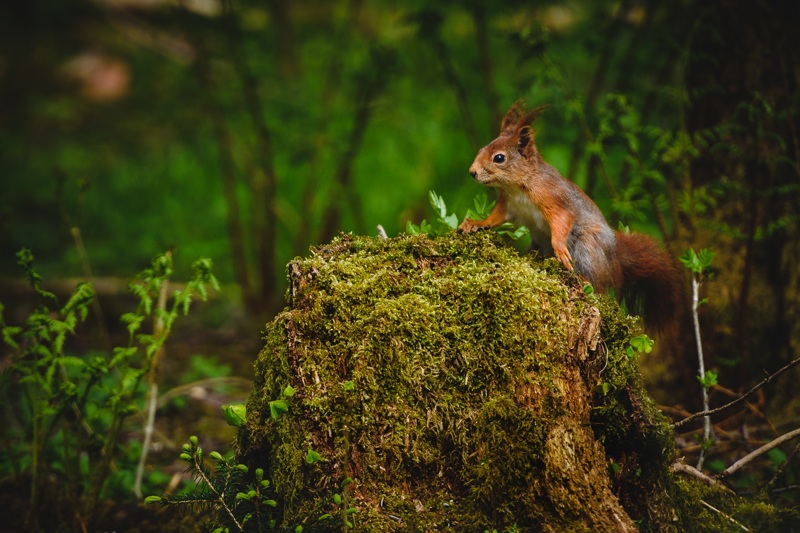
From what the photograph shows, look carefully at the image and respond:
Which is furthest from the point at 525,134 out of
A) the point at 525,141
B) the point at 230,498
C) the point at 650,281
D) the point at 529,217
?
the point at 230,498

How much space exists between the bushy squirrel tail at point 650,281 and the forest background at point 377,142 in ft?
0.85

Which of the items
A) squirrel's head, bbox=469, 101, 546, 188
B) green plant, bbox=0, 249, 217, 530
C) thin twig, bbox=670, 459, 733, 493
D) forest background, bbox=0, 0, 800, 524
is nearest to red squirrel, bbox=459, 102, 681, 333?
squirrel's head, bbox=469, 101, 546, 188

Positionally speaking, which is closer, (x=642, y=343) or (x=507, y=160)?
(x=642, y=343)

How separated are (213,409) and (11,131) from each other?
21.5 feet

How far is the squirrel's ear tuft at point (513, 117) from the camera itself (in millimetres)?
2734

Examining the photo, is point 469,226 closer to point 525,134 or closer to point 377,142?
point 525,134

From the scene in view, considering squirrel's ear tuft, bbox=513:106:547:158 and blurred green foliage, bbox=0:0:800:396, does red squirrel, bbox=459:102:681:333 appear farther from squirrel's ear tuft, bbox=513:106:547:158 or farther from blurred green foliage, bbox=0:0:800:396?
blurred green foliage, bbox=0:0:800:396

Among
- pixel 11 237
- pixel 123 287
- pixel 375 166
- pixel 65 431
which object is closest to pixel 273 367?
pixel 65 431

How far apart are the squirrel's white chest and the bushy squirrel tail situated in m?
0.29

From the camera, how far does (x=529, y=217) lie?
276cm

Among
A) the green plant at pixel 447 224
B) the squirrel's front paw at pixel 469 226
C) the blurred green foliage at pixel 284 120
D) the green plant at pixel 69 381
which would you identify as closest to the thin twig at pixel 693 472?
the green plant at pixel 447 224

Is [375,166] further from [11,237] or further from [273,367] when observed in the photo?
[273,367]

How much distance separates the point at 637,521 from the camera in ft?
6.72

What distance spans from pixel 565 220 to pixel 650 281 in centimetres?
48
